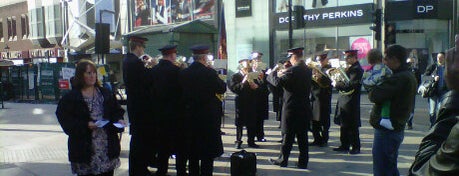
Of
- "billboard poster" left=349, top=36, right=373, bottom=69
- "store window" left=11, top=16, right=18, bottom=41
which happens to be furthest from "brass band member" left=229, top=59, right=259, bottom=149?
"store window" left=11, top=16, right=18, bottom=41

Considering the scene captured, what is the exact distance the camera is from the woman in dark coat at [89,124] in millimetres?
4547

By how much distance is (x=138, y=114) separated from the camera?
6.27 meters

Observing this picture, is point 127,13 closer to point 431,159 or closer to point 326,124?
point 326,124

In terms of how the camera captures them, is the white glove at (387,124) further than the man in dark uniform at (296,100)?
No

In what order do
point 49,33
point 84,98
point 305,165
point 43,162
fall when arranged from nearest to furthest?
point 84,98
point 305,165
point 43,162
point 49,33

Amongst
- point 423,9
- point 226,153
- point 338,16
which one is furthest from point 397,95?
point 338,16

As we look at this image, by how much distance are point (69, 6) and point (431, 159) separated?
39368mm

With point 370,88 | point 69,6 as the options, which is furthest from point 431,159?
point 69,6

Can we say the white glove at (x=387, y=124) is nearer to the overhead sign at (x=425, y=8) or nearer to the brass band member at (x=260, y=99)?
the brass band member at (x=260, y=99)

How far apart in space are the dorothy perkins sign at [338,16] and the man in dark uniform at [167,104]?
57.2ft

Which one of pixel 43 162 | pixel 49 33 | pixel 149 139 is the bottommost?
pixel 43 162

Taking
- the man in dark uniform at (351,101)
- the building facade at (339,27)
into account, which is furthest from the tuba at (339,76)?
the building facade at (339,27)

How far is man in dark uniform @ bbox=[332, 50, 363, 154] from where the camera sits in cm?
789

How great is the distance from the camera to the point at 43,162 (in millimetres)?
7828
